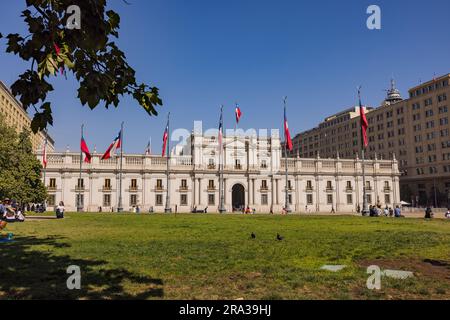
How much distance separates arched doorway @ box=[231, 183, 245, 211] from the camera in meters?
77.8

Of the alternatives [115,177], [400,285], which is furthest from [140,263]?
[115,177]

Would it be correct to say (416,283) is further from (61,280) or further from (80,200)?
(80,200)

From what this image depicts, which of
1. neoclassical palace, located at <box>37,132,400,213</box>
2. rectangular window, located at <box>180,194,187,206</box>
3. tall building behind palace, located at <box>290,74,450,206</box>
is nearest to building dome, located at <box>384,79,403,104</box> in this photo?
tall building behind palace, located at <box>290,74,450,206</box>

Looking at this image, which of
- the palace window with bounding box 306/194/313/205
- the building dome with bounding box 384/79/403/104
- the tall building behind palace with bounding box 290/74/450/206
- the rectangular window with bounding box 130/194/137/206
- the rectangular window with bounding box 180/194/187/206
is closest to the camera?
the rectangular window with bounding box 130/194/137/206

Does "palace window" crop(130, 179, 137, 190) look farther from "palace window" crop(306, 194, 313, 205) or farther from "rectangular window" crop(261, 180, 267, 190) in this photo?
"palace window" crop(306, 194, 313, 205)

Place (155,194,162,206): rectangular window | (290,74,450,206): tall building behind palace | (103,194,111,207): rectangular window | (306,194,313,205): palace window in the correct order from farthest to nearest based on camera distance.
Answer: (290,74,450,206): tall building behind palace, (306,194,313,205): palace window, (155,194,162,206): rectangular window, (103,194,111,207): rectangular window

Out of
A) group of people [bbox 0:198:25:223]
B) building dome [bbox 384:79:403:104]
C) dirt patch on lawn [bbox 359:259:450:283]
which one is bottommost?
dirt patch on lawn [bbox 359:259:450:283]

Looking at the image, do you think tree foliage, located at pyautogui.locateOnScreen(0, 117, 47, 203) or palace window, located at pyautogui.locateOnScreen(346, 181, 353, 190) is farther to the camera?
palace window, located at pyautogui.locateOnScreen(346, 181, 353, 190)

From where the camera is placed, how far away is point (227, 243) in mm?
13141

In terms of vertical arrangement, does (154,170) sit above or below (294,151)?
below

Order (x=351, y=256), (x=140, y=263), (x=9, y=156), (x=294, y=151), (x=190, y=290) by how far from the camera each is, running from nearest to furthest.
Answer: (x=190, y=290), (x=140, y=263), (x=351, y=256), (x=9, y=156), (x=294, y=151)

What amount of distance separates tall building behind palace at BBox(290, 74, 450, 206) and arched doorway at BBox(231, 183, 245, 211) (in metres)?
15.4

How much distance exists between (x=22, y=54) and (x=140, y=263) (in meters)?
5.45
